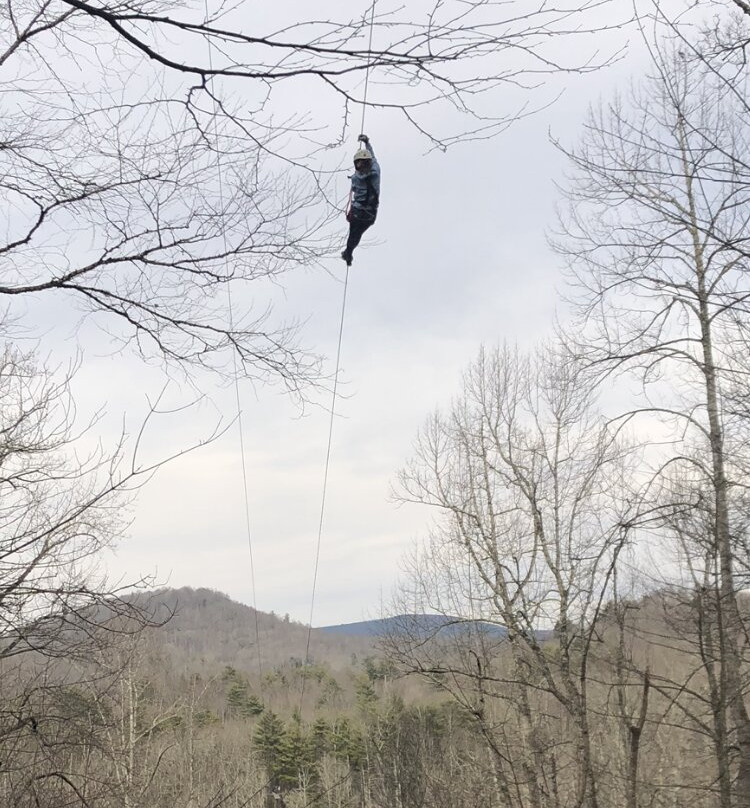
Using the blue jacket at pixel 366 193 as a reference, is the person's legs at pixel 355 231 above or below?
below

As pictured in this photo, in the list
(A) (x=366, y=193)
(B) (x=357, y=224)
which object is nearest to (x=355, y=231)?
(B) (x=357, y=224)

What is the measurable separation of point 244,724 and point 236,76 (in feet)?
166

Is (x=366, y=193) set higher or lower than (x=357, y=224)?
higher

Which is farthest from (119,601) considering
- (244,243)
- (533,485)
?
(533,485)

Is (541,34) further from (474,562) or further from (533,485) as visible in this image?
(474,562)

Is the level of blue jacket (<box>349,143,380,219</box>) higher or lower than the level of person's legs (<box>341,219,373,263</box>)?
higher

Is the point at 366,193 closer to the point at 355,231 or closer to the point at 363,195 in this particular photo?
the point at 363,195

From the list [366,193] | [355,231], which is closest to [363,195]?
[366,193]

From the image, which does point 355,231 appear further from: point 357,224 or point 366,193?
point 366,193

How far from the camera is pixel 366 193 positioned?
16.0ft

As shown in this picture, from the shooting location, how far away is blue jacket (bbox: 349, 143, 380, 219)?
15.8 ft

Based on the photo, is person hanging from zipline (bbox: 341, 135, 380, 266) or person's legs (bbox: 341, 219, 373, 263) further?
person hanging from zipline (bbox: 341, 135, 380, 266)

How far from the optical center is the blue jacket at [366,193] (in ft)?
15.8

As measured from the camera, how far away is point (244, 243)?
3520 millimetres
